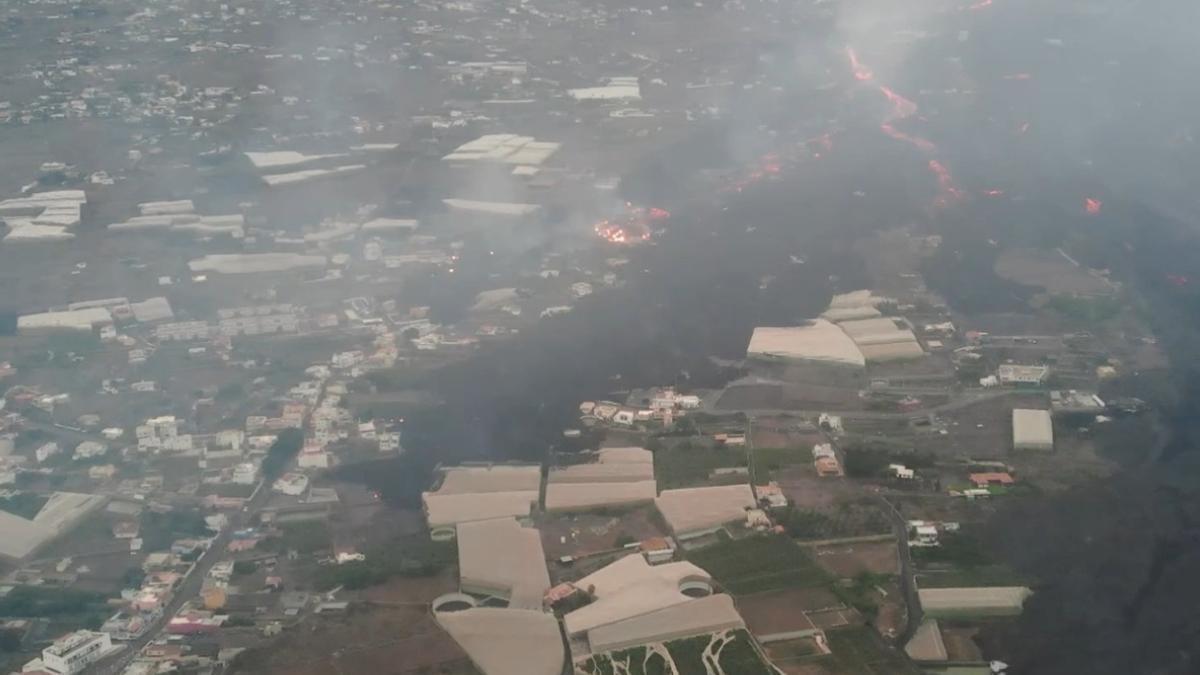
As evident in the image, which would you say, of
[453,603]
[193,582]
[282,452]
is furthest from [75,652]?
[282,452]

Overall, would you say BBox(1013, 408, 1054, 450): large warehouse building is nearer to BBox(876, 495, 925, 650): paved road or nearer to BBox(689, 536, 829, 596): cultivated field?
BBox(876, 495, 925, 650): paved road

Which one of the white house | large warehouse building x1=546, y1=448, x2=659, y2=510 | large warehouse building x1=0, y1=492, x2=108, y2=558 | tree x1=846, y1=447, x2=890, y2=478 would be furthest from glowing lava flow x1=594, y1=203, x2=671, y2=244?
the white house

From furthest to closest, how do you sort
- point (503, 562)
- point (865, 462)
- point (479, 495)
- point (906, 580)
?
point (865, 462) → point (479, 495) → point (503, 562) → point (906, 580)

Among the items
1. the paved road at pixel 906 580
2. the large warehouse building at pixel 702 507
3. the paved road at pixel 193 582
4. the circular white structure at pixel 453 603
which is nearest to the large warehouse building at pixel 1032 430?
the paved road at pixel 906 580

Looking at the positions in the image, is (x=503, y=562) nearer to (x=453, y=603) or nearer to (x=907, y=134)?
(x=453, y=603)

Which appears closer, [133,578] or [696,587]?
[696,587]

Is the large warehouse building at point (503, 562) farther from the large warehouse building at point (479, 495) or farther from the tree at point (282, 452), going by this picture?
the tree at point (282, 452)
